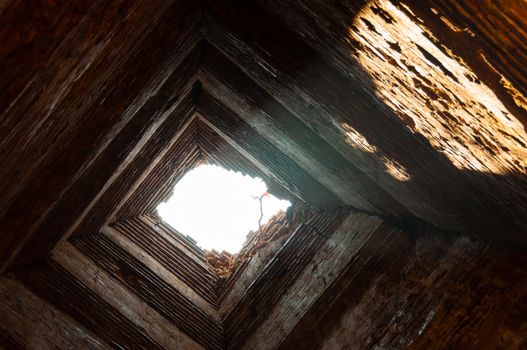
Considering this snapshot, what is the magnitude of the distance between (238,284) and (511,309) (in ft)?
9.13

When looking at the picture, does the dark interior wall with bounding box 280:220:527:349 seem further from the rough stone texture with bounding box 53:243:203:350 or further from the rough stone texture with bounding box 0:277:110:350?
the rough stone texture with bounding box 0:277:110:350

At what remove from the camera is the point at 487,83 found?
1.46 metres

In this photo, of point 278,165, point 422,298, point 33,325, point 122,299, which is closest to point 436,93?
point 422,298

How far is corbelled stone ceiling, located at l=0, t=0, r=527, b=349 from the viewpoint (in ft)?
5.23

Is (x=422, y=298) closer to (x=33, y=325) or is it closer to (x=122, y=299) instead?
(x=122, y=299)

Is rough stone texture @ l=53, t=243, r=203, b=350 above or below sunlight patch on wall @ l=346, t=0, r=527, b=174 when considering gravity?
below

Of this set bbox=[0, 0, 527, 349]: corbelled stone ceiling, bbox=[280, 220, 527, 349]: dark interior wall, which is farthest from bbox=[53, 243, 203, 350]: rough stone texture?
bbox=[280, 220, 527, 349]: dark interior wall

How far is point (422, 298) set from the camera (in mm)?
2793

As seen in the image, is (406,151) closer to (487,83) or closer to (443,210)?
(443,210)

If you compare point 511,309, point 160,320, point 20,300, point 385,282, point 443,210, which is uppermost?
point 443,210

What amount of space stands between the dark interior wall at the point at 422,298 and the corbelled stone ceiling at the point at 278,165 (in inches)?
0.5

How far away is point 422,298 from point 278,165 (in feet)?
5.92

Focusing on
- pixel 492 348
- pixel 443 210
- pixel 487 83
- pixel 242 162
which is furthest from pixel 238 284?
pixel 487 83

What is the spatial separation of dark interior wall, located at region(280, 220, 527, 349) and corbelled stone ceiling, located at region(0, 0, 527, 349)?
1 cm
